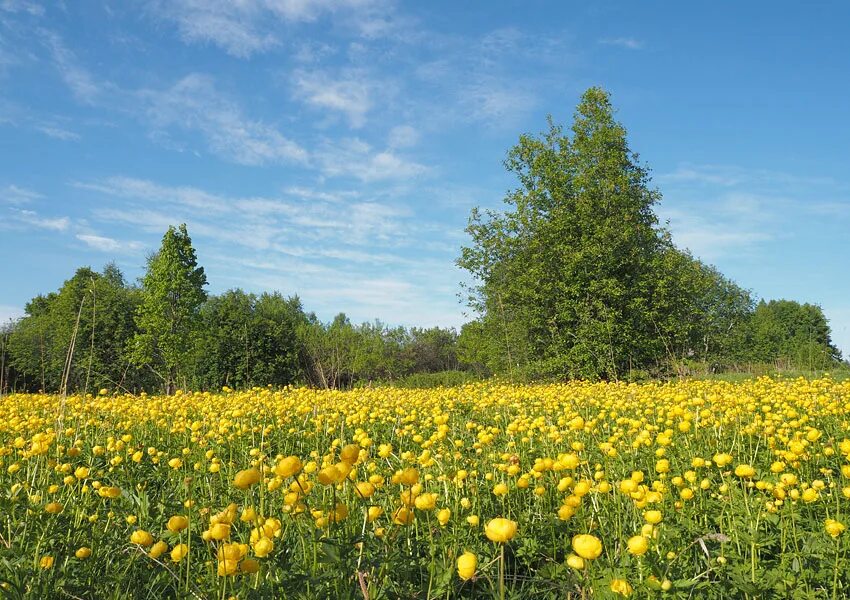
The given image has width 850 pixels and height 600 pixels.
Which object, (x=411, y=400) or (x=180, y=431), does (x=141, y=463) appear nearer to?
(x=180, y=431)

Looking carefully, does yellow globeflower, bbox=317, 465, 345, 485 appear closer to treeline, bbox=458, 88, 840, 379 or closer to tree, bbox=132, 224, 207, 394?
treeline, bbox=458, 88, 840, 379

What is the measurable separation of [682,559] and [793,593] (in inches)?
16.7

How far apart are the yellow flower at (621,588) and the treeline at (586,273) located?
603 inches

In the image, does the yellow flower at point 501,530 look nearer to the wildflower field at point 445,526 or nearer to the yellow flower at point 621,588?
the wildflower field at point 445,526

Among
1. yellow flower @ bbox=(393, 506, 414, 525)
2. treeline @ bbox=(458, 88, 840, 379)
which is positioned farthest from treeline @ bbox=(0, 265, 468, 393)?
yellow flower @ bbox=(393, 506, 414, 525)

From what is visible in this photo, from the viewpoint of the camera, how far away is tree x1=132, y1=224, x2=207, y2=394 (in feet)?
83.4

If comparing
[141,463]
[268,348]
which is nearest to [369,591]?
[141,463]

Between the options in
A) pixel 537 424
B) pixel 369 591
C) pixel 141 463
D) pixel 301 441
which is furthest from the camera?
pixel 301 441

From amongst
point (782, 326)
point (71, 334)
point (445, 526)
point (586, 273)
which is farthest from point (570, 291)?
point (782, 326)

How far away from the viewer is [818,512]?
3303 mm

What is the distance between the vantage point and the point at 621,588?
1854 millimetres

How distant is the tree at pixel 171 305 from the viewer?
83.4ft

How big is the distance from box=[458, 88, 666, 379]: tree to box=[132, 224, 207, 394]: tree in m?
13.7

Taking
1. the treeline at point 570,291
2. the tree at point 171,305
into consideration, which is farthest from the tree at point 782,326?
the tree at point 171,305
